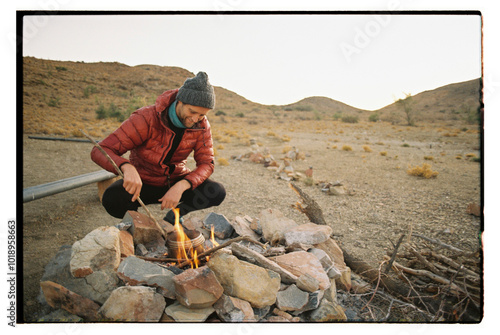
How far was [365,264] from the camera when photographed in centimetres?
204

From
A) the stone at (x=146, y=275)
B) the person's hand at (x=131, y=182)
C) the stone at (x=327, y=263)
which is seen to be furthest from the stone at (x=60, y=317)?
the stone at (x=327, y=263)

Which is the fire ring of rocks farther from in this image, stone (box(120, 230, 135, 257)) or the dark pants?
the dark pants

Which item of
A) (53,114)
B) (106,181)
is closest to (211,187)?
(106,181)

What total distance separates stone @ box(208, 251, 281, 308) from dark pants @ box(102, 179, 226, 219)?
35.8 inches

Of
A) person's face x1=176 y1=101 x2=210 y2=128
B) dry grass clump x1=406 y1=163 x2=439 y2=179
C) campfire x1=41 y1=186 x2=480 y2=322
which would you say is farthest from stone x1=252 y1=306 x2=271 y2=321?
dry grass clump x1=406 y1=163 x2=439 y2=179

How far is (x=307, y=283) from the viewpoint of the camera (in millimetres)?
1560

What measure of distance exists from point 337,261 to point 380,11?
1.87 m

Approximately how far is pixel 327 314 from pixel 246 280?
1.73 ft

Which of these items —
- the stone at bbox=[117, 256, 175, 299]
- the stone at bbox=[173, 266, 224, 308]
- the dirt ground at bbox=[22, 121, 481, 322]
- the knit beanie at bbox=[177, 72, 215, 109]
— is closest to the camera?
the stone at bbox=[173, 266, 224, 308]

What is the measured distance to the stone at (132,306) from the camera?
1.36 m

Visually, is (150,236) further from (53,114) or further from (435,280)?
(53,114)

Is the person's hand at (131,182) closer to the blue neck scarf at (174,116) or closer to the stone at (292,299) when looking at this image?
the blue neck scarf at (174,116)

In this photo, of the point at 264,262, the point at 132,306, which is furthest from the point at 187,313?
the point at 264,262

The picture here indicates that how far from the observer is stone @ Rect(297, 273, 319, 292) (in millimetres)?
1557
